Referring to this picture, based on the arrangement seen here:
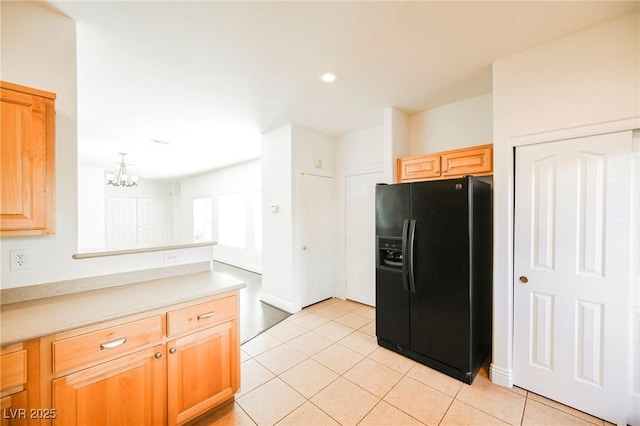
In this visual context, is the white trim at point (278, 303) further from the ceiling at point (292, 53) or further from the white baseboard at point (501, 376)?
the ceiling at point (292, 53)

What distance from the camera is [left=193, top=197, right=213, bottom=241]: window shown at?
302 inches

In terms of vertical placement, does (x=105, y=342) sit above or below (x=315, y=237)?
below

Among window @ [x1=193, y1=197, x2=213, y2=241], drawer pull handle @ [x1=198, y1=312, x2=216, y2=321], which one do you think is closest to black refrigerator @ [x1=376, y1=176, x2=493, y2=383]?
drawer pull handle @ [x1=198, y1=312, x2=216, y2=321]

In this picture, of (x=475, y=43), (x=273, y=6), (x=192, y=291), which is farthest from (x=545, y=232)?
(x=192, y=291)

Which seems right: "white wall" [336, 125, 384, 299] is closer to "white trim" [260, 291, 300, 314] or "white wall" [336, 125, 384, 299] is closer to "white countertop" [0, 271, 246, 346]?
"white trim" [260, 291, 300, 314]

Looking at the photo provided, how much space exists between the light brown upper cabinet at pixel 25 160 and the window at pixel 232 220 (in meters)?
4.90

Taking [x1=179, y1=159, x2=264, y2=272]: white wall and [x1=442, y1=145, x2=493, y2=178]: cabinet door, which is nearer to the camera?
[x1=442, y1=145, x2=493, y2=178]: cabinet door

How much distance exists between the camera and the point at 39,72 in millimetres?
1536

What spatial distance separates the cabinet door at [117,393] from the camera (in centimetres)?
123

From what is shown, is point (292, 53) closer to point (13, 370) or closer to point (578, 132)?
point (578, 132)

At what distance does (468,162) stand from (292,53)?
1.89m

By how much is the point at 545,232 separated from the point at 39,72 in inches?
140

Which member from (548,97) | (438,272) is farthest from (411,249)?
(548,97)

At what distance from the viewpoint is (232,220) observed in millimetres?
6887
